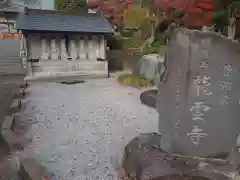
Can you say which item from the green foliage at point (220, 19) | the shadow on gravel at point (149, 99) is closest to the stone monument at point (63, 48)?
the shadow on gravel at point (149, 99)

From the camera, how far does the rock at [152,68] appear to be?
11.1 m

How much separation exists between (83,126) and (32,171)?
2.45 m

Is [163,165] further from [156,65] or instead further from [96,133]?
[156,65]

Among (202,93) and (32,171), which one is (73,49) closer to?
(32,171)

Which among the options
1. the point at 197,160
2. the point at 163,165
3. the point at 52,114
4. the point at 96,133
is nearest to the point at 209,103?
the point at 197,160

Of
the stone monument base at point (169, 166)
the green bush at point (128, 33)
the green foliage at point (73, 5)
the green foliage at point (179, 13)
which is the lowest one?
the stone monument base at point (169, 166)

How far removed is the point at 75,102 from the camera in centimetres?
866

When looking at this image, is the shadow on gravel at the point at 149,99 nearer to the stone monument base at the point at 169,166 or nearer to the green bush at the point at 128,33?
the stone monument base at the point at 169,166

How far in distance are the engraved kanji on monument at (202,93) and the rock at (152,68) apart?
7124 millimetres

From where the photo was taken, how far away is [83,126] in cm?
652

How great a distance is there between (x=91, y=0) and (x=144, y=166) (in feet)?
52.1

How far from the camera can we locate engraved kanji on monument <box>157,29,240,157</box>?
3516mm

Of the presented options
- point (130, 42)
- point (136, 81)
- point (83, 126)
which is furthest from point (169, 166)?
point (130, 42)

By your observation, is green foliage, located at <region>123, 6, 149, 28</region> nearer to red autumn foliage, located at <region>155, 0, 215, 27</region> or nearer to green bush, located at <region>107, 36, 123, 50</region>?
red autumn foliage, located at <region>155, 0, 215, 27</region>
